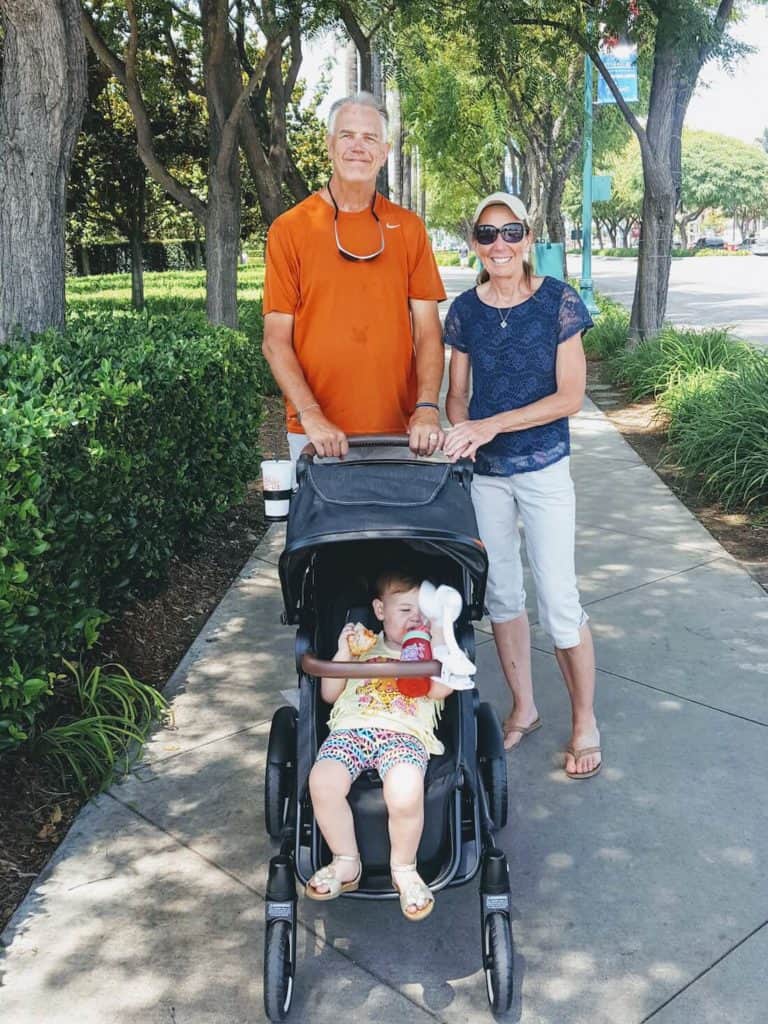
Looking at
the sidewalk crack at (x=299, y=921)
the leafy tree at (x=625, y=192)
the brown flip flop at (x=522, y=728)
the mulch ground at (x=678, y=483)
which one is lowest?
the sidewalk crack at (x=299, y=921)

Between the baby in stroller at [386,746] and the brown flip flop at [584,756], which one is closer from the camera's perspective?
the baby in stroller at [386,746]

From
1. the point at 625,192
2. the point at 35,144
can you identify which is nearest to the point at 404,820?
the point at 35,144

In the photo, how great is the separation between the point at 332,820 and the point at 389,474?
3.31ft

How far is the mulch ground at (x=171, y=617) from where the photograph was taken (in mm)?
3348

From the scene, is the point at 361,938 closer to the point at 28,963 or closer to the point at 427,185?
the point at 28,963

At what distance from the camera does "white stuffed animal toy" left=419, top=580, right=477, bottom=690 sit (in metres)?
2.78

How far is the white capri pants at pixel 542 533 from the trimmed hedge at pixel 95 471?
5.05 ft

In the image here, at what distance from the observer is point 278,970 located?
2.51m

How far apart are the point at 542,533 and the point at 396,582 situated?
0.86 meters

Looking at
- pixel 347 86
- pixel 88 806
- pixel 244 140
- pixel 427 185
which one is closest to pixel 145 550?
pixel 88 806

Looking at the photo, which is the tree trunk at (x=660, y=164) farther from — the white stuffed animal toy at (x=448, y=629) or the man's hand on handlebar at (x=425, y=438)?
the white stuffed animal toy at (x=448, y=629)

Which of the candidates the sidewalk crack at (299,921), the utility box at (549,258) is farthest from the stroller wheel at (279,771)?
the utility box at (549,258)

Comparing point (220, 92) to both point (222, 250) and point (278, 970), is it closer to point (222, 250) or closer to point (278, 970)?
point (222, 250)

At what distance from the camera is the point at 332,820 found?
2.63 meters
